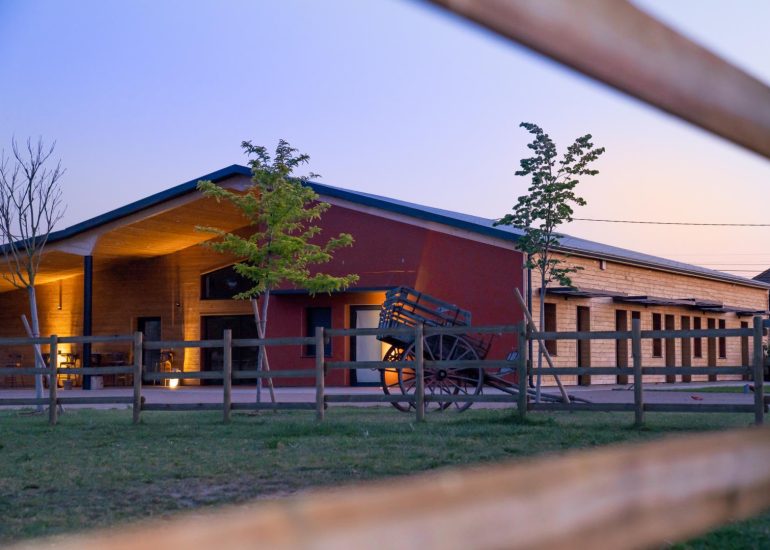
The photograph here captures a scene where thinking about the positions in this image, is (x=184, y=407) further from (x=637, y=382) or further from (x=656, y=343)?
(x=656, y=343)

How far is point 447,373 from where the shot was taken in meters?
16.1

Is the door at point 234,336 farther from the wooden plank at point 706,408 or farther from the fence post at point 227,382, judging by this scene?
the wooden plank at point 706,408

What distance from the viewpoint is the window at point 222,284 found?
30531 millimetres

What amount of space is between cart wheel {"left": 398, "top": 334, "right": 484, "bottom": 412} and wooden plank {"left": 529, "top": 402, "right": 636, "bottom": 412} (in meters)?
2.43

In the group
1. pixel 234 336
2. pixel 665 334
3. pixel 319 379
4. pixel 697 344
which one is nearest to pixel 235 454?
pixel 319 379

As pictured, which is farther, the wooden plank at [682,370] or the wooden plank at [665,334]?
the wooden plank at [665,334]

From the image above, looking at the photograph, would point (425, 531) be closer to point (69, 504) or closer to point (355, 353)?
point (69, 504)

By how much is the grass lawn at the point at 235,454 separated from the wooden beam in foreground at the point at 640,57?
442 centimetres

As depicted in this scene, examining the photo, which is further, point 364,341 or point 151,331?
point 151,331

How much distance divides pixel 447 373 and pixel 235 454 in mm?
7224

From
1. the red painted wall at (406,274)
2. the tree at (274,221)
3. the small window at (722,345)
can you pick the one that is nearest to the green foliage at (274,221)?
the tree at (274,221)

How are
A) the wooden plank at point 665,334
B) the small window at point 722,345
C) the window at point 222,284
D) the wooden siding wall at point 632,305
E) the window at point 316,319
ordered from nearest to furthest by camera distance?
the wooden plank at point 665,334
the wooden siding wall at point 632,305
the window at point 316,319
the window at point 222,284
the small window at point 722,345

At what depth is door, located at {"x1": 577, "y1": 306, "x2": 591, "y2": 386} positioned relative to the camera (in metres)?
26.1

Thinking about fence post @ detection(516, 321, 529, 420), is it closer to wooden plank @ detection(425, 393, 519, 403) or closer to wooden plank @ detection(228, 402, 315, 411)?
wooden plank @ detection(425, 393, 519, 403)
